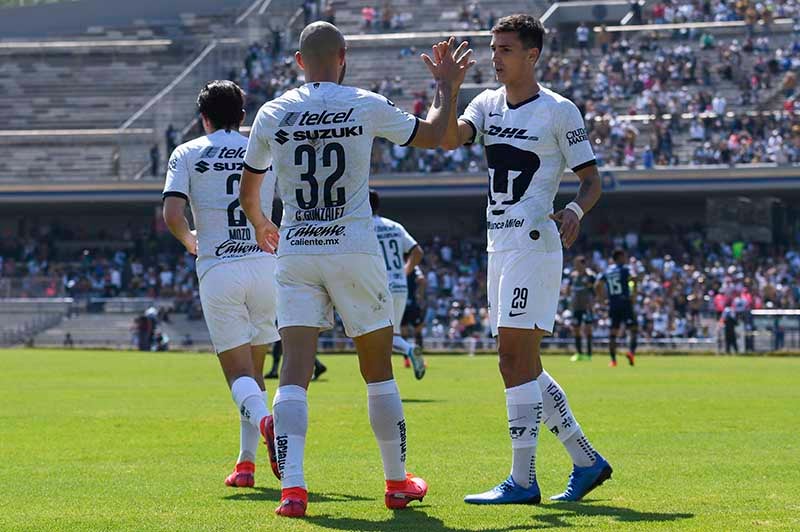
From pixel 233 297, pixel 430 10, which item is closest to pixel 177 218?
pixel 233 297

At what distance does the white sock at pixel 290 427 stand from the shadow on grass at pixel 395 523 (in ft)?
0.99

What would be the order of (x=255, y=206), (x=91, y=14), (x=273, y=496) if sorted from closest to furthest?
(x=255, y=206)
(x=273, y=496)
(x=91, y=14)

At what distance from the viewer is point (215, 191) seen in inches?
382

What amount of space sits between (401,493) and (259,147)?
2039mm

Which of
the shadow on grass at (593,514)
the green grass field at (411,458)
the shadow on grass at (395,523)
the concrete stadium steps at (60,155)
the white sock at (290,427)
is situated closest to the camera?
the shadow on grass at (395,523)

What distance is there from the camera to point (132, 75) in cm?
6316

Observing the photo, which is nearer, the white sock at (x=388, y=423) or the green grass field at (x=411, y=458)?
the green grass field at (x=411, y=458)

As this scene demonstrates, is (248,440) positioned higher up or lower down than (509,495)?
higher up

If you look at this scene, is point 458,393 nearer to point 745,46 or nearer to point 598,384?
point 598,384

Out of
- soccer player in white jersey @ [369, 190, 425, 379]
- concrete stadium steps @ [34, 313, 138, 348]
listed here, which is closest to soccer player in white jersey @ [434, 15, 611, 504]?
soccer player in white jersey @ [369, 190, 425, 379]

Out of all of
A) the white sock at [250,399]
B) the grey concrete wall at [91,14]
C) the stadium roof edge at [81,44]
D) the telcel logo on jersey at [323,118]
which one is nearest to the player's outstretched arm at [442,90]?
the telcel logo on jersey at [323,118]

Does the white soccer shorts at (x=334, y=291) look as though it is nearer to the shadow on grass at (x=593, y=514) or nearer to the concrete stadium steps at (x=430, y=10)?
A: the shadow on grass at (x=593, y=514)

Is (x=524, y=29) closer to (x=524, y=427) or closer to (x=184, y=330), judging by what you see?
(x=524, y=427)

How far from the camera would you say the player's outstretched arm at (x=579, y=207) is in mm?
8281
